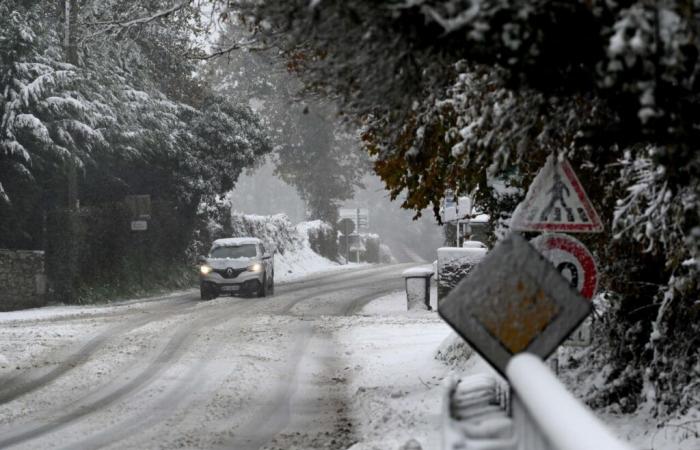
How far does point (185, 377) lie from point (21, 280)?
1259cm

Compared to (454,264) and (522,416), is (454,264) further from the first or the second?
(522,416)

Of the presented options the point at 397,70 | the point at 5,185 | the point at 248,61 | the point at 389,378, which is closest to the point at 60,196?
the point at 5,185

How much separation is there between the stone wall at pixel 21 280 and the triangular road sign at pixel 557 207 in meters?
18.9

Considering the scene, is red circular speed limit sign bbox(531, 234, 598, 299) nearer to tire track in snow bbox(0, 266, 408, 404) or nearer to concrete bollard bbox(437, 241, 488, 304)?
tire track in snow bbox(0, 266, 408, 404)

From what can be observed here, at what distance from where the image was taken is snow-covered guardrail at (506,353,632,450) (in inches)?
94.4

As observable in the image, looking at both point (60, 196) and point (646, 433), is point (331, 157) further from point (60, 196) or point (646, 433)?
point (646, 433)

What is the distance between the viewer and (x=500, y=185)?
11.1 m

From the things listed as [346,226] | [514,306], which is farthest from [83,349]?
[346,226]

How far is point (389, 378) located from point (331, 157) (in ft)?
127

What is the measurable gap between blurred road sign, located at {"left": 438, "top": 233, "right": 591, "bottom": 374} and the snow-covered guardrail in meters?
0.34

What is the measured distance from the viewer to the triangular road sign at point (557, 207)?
6.74m

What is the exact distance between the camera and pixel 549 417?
107 inches

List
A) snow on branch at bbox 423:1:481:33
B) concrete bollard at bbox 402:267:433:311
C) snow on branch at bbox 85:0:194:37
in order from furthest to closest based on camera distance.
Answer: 1. concrete bollard at bbox 402:267:433:311
2. snow on branch at bbox 85:0:194:37
3. snow on branch at bbox 423:1:481:33

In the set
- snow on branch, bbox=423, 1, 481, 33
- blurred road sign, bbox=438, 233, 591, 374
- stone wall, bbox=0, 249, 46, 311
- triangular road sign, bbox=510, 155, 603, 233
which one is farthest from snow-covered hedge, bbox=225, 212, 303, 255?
snow on branch, bbox=423, 1, 481, 33
